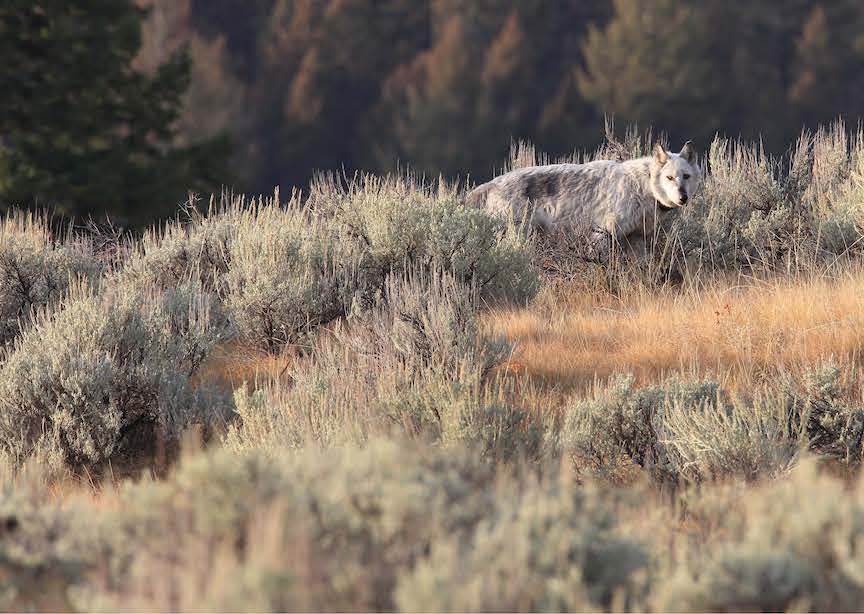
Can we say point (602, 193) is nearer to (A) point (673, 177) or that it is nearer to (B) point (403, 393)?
(A) point (673, 177)

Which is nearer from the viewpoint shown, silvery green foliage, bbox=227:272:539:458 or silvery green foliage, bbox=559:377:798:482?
silvery green foliage, bbox=559:377:798:482

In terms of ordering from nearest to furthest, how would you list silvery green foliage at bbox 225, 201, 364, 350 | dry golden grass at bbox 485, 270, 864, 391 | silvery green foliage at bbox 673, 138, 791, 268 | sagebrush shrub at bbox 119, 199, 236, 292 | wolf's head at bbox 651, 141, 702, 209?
dry golden grass at bbox 485, 270, 864, 391 → silvery green foliage at bbox 225, 201, 364, 350 → wolf's head at bbox 651, 141, 702, 209 → sagebrush shrub at bbox 119, 199, 236, 292 → silvery green foliage at bbox 673, 138, 791, 268

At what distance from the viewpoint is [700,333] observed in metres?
7.18

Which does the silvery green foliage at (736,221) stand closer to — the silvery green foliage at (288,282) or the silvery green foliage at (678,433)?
the silvery green foliage at (288,282)

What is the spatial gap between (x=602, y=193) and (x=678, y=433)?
461 cm

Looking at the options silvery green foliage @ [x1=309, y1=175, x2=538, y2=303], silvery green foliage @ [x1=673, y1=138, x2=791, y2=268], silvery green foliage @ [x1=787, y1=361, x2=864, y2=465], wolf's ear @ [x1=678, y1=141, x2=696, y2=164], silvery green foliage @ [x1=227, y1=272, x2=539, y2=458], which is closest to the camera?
silvery green foliage @ [x1=227, y1=272, x2=539, y2=458]

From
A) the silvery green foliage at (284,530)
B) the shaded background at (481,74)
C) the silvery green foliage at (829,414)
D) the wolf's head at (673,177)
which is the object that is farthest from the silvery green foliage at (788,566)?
the shaded background at (481,74)

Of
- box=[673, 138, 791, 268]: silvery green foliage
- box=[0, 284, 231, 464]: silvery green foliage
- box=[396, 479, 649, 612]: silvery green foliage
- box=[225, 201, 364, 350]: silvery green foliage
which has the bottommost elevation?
box=[396, 479, 649, 612]: silvery green foliage

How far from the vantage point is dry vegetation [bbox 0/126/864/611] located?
314 cm

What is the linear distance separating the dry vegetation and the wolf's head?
467mm

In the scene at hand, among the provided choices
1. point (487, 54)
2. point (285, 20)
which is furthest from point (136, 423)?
point (285, 20)

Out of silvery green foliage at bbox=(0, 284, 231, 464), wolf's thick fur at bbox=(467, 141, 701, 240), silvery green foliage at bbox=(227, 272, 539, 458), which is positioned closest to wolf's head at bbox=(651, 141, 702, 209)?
wolf's thick fur at bbox=(467, 141, 701, 240)

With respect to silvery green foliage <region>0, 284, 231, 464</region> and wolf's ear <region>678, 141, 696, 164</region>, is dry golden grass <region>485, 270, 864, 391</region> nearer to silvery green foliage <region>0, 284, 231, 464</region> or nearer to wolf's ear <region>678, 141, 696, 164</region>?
wolf's ear <region>678, 141, 696, 164</region>

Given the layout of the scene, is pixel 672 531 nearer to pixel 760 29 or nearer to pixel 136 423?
pixel 136 423
